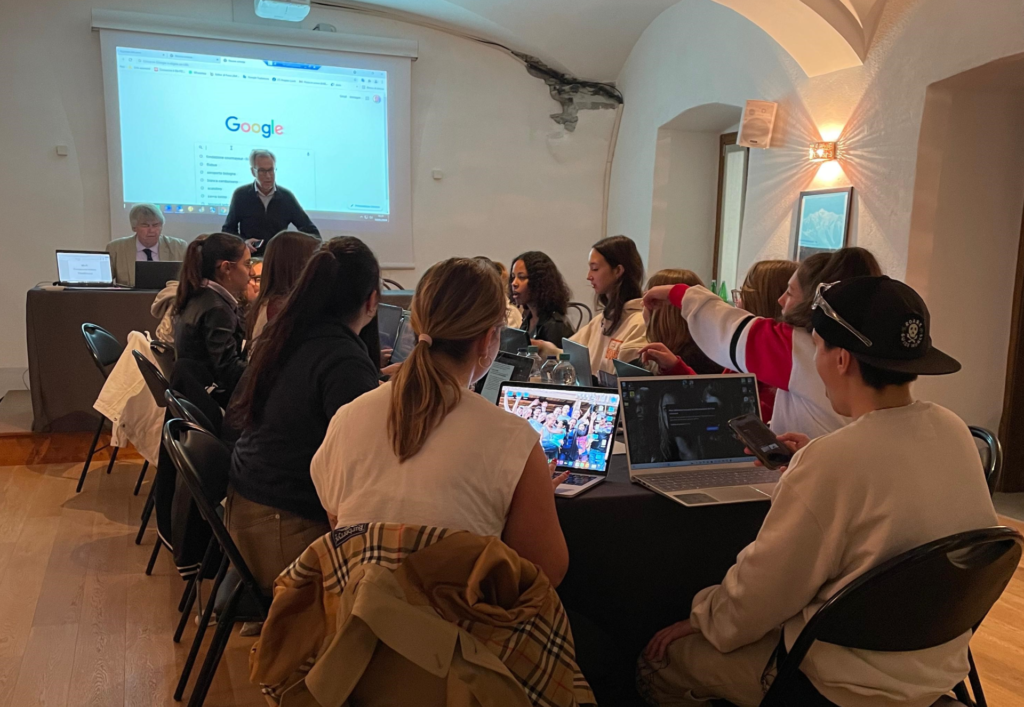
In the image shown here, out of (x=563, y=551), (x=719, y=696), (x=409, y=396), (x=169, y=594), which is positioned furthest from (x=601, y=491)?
(x=169, y=594)

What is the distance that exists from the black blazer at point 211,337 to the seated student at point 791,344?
6.09ft

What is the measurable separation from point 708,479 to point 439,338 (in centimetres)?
77

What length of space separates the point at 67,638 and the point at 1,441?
8.95 ft

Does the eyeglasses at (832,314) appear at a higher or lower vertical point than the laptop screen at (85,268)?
higher

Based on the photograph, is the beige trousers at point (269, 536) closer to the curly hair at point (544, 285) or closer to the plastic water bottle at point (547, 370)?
the plastic water bottle at point (547, 370)

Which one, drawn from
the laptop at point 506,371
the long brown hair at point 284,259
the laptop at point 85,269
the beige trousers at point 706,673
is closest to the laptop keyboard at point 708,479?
the beige trousers at point 706,673

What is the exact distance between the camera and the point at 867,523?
4.02ft

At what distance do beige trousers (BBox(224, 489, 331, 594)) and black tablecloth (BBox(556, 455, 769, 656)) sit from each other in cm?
62

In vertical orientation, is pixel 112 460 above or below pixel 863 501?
below

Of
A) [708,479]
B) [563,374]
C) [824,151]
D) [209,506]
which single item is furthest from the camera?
[824,151]

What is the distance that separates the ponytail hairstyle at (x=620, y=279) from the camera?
10.6 ft

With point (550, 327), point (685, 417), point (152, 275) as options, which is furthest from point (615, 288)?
point (152, 275)

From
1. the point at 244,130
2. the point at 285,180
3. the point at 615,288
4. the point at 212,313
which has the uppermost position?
the point at 244,130

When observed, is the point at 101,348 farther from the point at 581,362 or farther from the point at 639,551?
the point at 639,551
